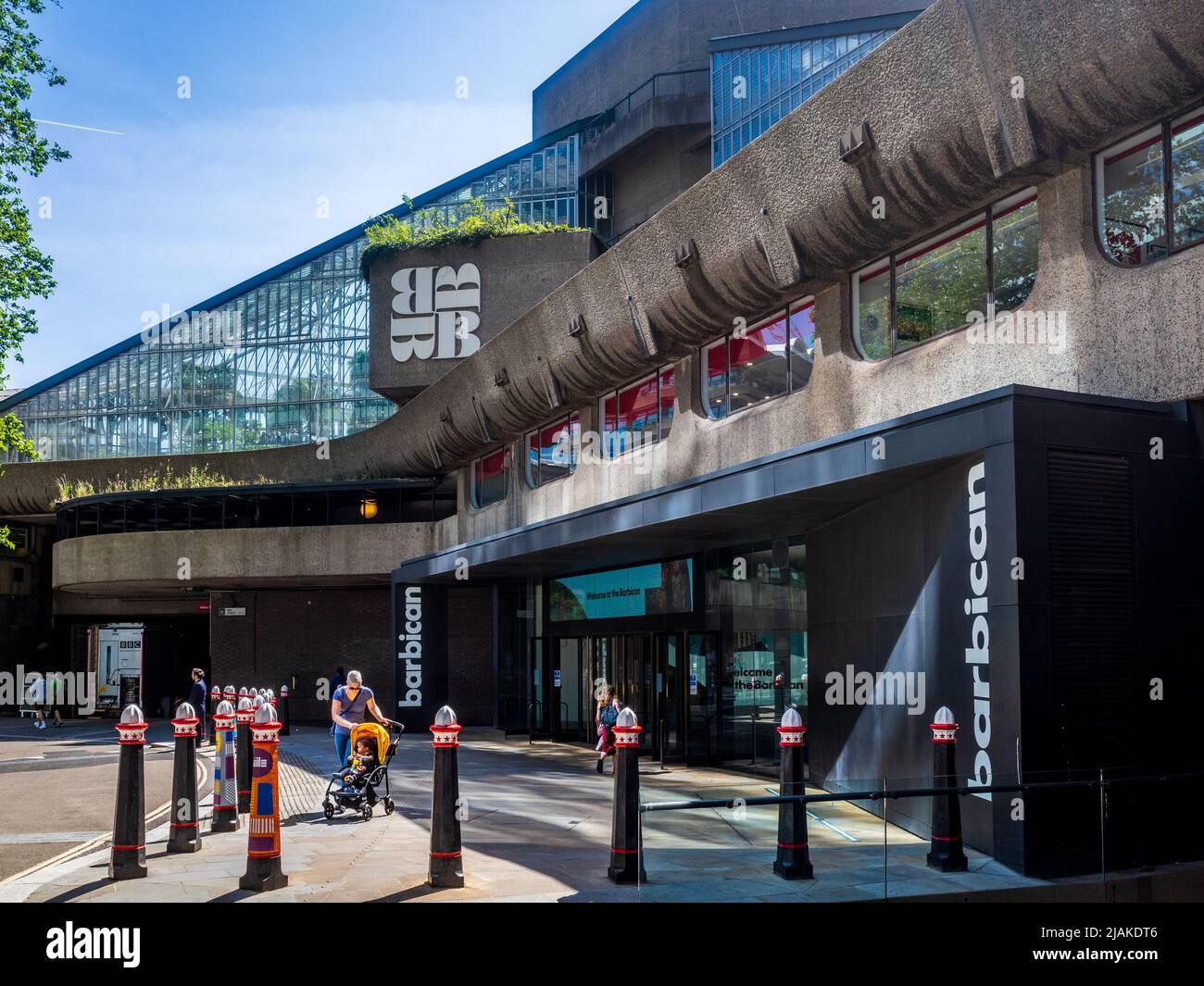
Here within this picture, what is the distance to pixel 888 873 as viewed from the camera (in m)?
8.50

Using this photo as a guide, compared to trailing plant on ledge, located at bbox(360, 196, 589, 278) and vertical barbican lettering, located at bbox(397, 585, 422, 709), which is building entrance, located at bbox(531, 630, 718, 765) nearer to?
vertical barbican lettering, located at bbox(397, 585, 422, 709)

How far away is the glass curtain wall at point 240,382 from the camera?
49.0 m

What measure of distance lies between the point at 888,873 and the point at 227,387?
151 ft

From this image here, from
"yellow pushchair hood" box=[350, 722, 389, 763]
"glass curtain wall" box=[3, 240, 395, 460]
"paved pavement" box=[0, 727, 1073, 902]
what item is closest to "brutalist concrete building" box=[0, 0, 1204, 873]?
"paved pavement" box=[0, 727, 1073, 902]

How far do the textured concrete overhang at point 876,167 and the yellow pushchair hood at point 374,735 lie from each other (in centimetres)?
748

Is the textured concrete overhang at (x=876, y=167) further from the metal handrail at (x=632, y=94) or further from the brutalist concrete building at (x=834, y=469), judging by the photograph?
the metal handrail at (x=632, y=94)

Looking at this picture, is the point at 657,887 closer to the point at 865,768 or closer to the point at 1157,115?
the point at 865,768

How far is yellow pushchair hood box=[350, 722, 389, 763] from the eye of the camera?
44.5 ft

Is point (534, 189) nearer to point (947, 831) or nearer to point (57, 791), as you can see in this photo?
point (57, 791)

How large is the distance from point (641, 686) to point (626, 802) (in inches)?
542

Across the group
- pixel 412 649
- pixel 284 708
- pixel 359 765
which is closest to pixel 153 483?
pixel 284 708

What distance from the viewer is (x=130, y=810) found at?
9.81 meters
